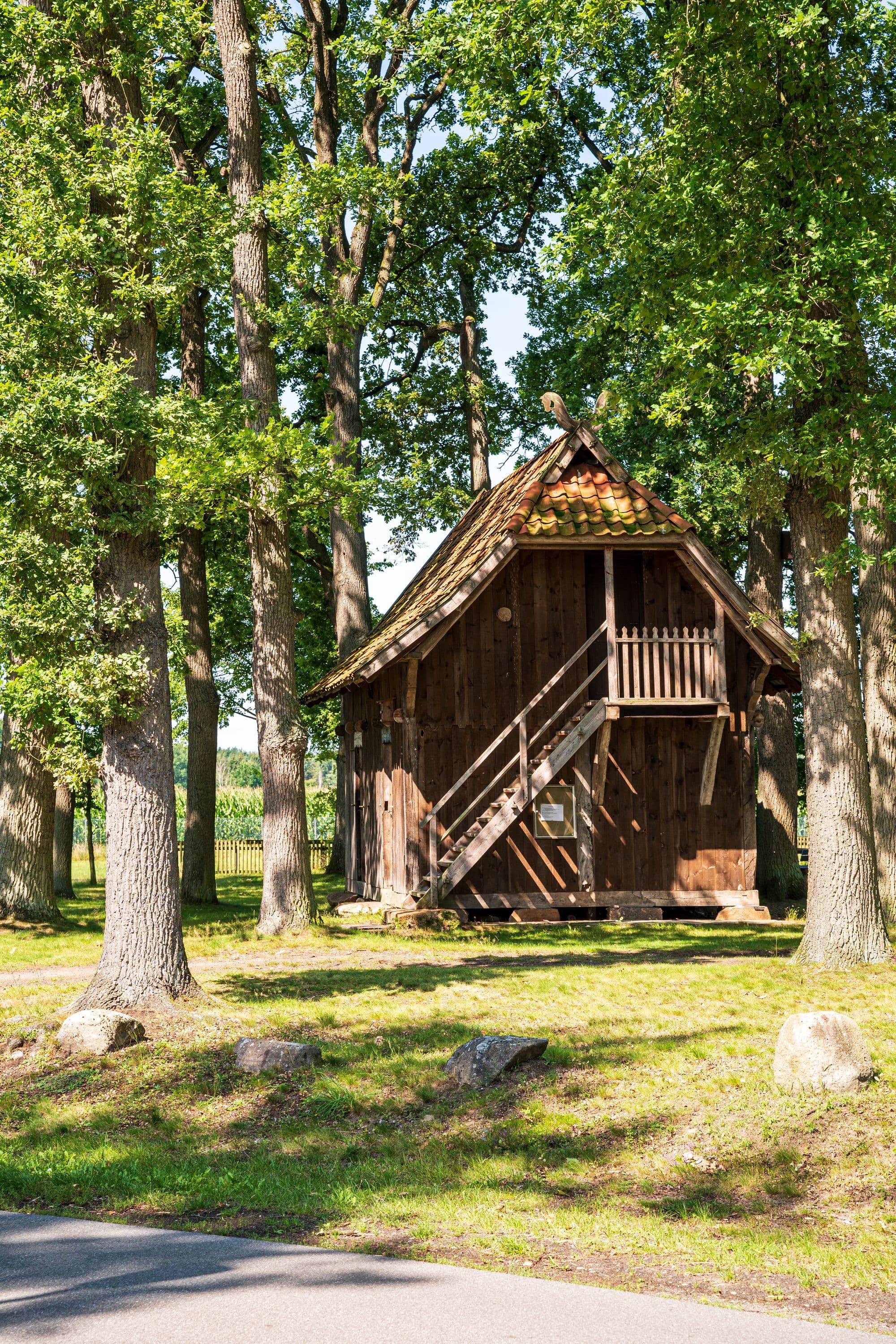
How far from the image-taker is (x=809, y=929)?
13836 mm

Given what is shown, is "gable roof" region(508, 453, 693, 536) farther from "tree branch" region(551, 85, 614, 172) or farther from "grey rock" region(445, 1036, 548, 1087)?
"grey rock" region(445, 1036, 548, 1087)

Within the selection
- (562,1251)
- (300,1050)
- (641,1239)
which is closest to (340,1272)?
(562,1251)

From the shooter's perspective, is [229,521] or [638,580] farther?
[229,521]

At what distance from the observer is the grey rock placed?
929 cm

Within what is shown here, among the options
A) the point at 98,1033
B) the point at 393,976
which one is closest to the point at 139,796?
the point at 98,1033

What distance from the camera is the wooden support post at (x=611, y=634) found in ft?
64.3

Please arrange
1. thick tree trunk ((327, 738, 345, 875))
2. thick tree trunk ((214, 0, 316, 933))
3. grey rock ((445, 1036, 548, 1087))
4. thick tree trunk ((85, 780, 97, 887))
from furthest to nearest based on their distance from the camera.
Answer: thick tree trunk ((85, 780, 97, 887)) < thick tree trunk ((327, 738, 345, 875)) < thick tree trunk ((214, 0, 316, 933)) < grey rock ((445, 1036, 548, 1087))

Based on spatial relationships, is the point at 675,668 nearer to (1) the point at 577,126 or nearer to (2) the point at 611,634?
(2) the point at 611,634

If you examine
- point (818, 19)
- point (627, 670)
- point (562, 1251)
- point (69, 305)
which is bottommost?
point (562, 1251)

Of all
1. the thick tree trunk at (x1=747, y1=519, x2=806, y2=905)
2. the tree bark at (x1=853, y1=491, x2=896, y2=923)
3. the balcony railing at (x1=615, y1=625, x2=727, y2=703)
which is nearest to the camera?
the tree bark at (x1=853, y1=491, x2=896, y2=923)

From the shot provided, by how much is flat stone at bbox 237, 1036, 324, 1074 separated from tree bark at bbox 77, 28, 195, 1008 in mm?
1506

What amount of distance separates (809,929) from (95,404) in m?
9.43

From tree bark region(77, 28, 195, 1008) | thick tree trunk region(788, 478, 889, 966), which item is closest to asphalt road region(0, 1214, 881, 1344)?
tree bark region(77, 28, 195, 1008)

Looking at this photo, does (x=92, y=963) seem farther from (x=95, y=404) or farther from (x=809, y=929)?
(x=809, y=929)
